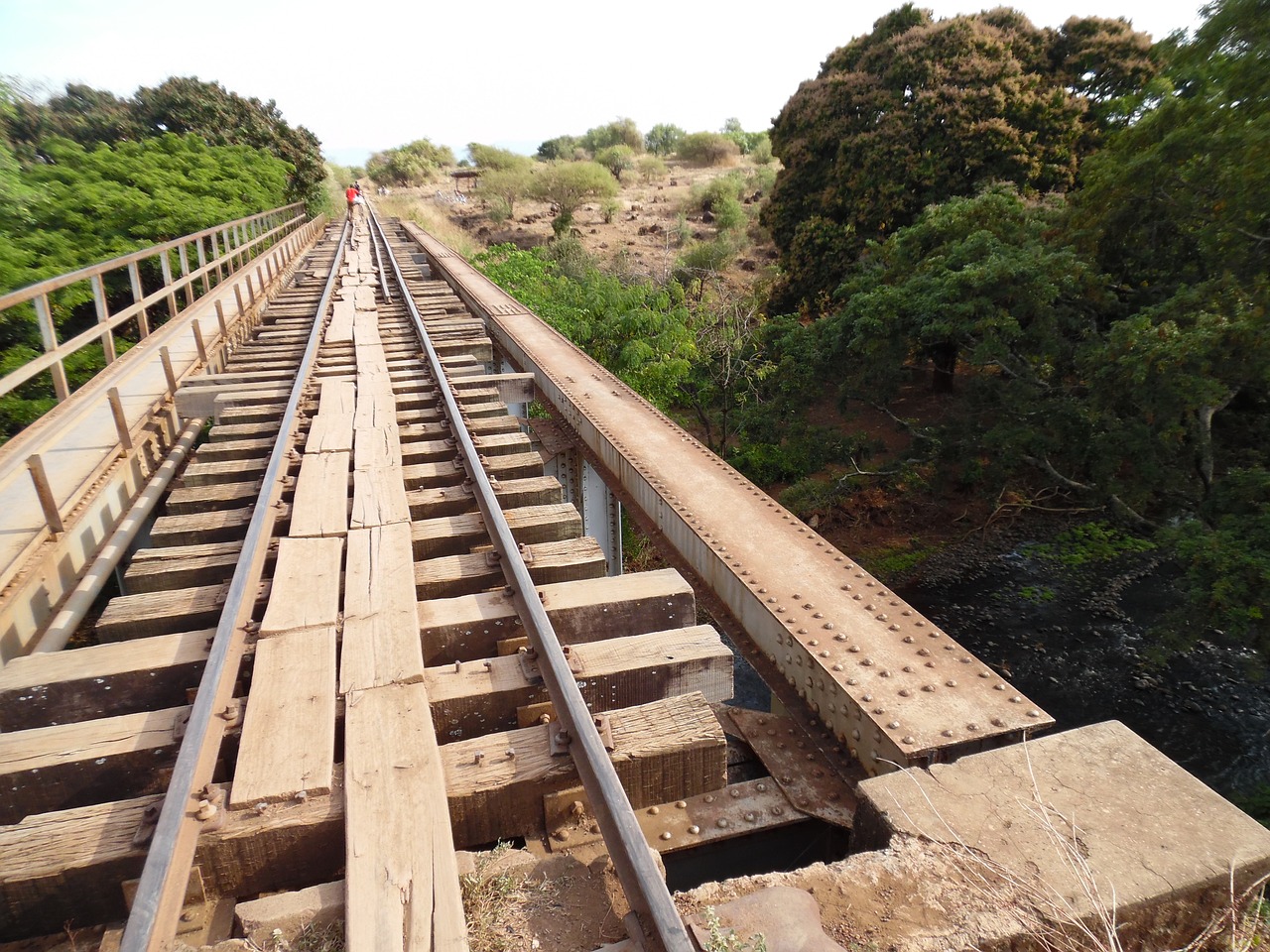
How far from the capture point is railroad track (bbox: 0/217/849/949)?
6.91 feet

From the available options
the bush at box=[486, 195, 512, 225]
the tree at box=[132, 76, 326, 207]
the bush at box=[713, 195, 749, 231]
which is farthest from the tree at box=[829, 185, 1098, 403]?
the bush at box=[486, 195, 512, 225]

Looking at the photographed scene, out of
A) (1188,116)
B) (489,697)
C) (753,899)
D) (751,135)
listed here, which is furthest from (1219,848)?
(751,135)

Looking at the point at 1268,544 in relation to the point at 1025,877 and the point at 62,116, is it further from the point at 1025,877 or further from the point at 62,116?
the point at 62,116

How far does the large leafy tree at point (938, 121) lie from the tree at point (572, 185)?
23.4 meters

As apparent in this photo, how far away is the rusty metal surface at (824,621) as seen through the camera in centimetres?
263

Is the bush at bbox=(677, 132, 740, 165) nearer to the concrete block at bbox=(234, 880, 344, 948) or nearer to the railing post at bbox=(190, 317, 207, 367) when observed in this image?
the railing post at bbox=(190, 317, 207, 367)

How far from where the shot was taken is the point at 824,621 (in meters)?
3.20

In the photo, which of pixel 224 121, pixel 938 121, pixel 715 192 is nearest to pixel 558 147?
pixel 715 192

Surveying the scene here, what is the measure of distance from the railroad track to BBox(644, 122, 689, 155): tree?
253 ft

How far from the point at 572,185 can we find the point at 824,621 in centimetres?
4116

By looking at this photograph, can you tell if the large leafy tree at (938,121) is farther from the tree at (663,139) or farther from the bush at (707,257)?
the tree at (663,139)

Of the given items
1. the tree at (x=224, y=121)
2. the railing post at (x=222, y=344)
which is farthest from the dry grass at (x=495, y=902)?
the tree at (x=224, y=121)

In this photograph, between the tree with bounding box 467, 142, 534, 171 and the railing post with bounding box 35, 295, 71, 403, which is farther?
the tree with bounding box 467, 142, 534, 171

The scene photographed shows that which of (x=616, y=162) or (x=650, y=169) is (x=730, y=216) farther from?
(x=616, y=162)
